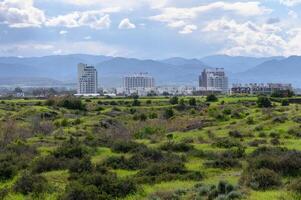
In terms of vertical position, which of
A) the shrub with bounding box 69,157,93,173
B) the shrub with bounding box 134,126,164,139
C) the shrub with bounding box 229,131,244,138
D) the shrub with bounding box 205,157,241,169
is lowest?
the shrub with bounding box 134,126,164,139

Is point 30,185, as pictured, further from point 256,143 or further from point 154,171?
point 256,143

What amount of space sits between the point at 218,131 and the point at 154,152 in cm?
1964

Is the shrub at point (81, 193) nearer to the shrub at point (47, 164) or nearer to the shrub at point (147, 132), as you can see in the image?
the shrub at point (47, 164)

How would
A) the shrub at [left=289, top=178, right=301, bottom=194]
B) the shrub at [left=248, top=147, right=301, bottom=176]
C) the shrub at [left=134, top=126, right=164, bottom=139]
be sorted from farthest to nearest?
the shrub at [left=134, top=126, right=164, bottom=139] → the shrub at [left=248, top=147, right=301, bottom=176] → the shrub at [left=289, top=178, right=301, bottom=194]

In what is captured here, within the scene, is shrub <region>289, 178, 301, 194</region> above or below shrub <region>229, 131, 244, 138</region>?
above

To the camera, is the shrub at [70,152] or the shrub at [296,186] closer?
the shrub at [296,186]

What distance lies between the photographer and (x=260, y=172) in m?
17.2

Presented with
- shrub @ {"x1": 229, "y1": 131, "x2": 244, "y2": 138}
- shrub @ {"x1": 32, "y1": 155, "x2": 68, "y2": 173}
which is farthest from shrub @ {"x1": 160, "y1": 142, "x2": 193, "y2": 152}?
shrub @ {"x1": 229, "y1": 131, "x2": 244, "y2": 138}

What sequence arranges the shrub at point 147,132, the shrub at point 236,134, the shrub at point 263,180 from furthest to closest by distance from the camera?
the shrub at point 147,132
the shrub at point 236,134
the shrub at point 263,180

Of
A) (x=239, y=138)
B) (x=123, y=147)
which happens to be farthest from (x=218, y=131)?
(x=123, y=147)

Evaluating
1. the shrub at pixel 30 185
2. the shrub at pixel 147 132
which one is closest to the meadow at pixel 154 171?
the shrub at pixel 30 185

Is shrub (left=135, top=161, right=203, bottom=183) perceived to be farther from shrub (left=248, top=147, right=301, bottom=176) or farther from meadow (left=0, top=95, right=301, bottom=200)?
shrub (left=248, top=147, right=301, bottom=176)

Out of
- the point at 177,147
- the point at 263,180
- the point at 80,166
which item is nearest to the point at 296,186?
the point at 263,180

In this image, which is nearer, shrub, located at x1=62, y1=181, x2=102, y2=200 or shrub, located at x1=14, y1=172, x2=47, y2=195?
shrub, located at x1=62, y1=181, x2=102, y2=200
